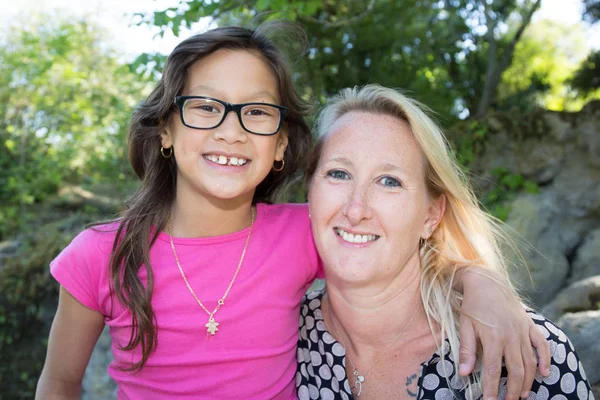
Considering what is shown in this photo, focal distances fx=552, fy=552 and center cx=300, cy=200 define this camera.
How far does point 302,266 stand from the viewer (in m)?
2.57

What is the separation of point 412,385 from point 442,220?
725mm

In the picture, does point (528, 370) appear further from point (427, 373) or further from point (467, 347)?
point (427, 373)

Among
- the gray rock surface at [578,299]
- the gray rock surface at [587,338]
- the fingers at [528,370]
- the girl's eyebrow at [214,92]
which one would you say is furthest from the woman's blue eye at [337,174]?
the gray rock surface at [578,299]

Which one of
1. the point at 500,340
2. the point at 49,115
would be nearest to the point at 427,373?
the point at 500,340

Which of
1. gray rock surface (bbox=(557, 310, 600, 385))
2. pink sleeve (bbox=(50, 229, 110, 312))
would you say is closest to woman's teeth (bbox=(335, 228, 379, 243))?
pink sleeve (bbox=(50, 229, 110, 312))

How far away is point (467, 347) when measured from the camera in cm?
192

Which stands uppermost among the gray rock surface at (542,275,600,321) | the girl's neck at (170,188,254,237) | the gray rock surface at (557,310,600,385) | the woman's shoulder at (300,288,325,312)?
the girl's neck at (170,188,254,237)

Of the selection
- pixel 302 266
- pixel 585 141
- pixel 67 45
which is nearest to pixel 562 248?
Answer: pixel 585 141

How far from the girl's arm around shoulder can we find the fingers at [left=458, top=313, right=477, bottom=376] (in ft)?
4.84

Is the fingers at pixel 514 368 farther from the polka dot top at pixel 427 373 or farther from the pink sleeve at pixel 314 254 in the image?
the pink sleeve at pixel 314 254

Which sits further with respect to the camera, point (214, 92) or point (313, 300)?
point (313, 300)

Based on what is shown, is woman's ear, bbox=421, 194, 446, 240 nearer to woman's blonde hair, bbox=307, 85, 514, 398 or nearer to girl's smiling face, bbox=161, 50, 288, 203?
woman's blonde hair, bbox=307, 85, 514, 398

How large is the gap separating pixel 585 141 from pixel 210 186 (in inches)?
189

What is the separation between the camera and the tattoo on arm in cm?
207
